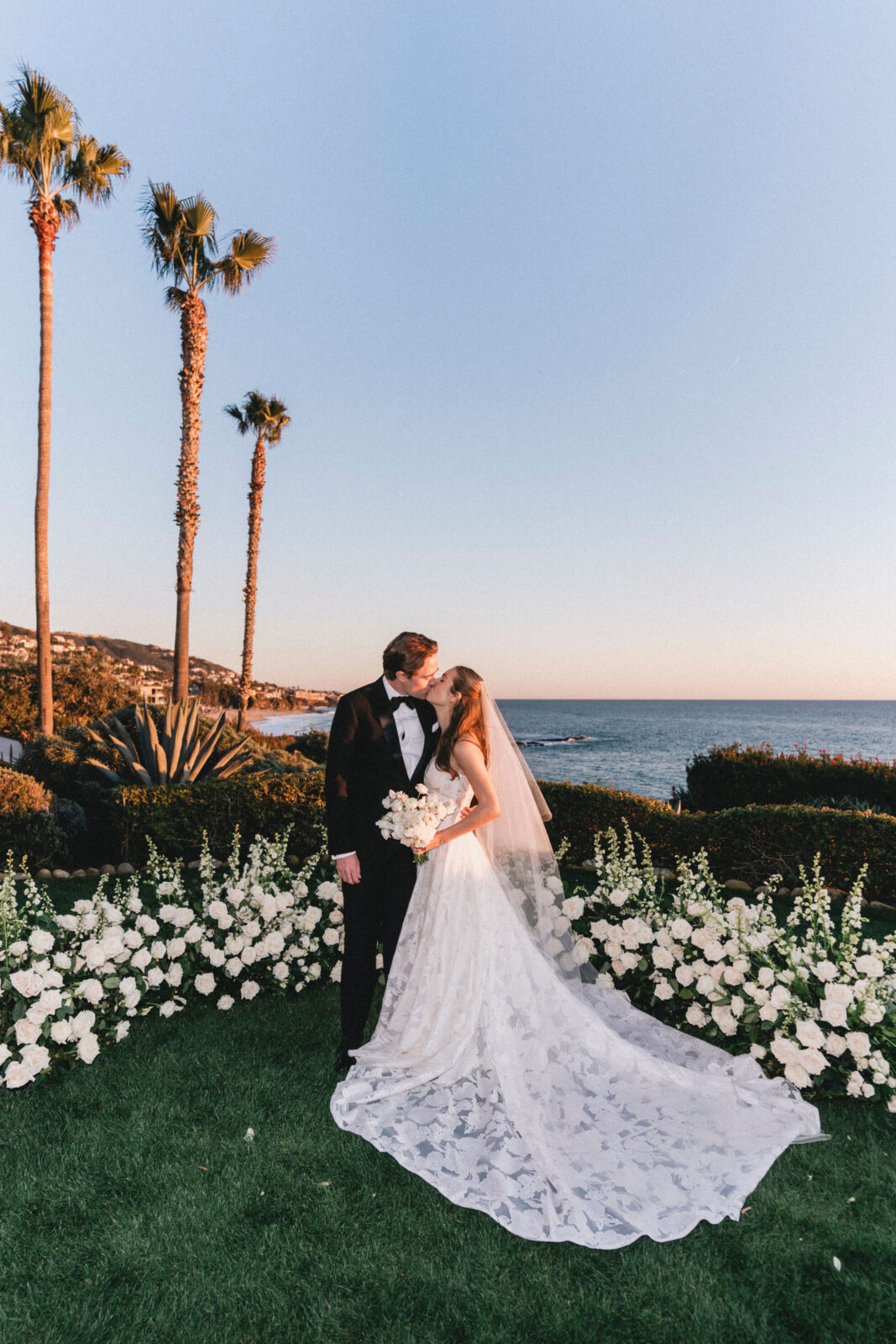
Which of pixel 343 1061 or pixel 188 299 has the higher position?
pixel 188 299

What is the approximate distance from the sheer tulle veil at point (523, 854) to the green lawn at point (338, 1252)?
152 cm

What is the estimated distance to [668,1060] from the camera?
3.81 m

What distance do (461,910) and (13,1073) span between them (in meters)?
2.55

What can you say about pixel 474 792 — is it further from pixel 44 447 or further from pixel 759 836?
pixel 44 447

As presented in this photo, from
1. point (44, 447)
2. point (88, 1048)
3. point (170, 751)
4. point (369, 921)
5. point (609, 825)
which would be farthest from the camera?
point (44, 447)

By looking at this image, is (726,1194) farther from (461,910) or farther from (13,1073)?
(13,1073)

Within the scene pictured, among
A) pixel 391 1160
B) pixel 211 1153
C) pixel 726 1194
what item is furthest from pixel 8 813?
pixel 726 1194

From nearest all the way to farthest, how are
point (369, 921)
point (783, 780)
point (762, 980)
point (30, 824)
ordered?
point (762, 980), point (369, 921), point (30, 824), point (783, 780)

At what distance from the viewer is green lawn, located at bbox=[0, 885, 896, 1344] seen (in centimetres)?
235

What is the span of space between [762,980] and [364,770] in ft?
8.91

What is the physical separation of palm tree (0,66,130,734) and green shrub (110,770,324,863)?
8217 millimetres

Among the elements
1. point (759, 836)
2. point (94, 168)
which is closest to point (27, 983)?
point (759, 836)

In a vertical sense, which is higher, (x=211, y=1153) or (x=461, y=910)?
(x=461, y=910)

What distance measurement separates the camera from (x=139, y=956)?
4.42 metres
